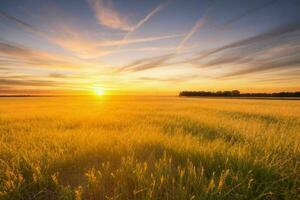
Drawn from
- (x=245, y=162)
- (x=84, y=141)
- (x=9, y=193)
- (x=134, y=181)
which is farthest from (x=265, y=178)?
(x=84, y=141)

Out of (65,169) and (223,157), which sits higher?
(223,157)

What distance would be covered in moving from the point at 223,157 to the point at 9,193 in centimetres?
276

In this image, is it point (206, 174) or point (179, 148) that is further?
point (179, 148)

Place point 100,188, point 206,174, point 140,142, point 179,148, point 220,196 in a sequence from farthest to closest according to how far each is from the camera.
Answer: point 140,142 → point 179,148 → point 206,174 → point 100,188 → point 220,196

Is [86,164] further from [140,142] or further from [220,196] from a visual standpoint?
[220,196]

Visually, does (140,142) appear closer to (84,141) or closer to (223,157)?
(84,141)

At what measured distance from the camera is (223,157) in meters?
2.74

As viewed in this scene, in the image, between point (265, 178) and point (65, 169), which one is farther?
point (65, 169)

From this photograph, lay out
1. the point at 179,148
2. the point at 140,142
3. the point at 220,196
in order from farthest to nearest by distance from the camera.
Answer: the point at 140,142, the point at 179,148, the point at 220,196

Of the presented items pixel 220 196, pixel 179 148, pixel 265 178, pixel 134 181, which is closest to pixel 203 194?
pixel 220 196

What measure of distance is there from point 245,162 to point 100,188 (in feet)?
6.31

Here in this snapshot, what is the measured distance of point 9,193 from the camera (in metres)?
1.99

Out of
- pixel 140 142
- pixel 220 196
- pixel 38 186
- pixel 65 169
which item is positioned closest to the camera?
pixel 220 196

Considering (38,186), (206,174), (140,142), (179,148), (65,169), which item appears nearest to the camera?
(38,186)
